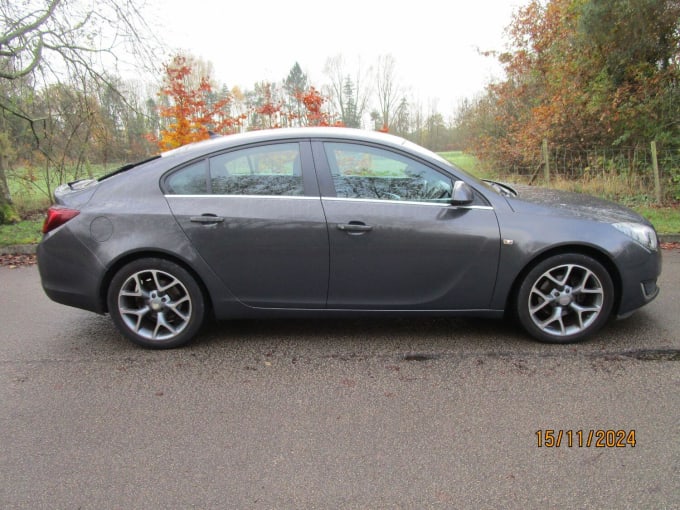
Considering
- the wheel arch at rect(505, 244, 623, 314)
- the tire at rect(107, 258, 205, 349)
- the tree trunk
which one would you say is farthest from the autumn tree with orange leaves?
the wheel arch at rect(505, 244, 623, 314)

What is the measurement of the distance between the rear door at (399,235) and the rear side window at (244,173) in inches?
A: 9.2

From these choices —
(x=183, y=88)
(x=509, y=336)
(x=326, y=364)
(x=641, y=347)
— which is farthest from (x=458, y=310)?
(x=183, y=88)

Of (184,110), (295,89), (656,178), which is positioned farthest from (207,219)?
(295,89)

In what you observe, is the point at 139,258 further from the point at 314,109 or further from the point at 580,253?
the point at 314,109

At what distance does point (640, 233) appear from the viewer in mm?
3564

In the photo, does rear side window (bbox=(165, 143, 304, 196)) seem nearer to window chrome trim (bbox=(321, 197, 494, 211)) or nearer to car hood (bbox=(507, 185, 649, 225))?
window chrome trim (bbox=(321, 197, 494, 211))

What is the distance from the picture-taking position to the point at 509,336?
3.79 metres

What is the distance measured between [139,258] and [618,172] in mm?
11614

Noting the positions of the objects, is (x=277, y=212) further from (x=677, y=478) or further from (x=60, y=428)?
(x=677, y=478)

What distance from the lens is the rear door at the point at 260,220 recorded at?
350cm

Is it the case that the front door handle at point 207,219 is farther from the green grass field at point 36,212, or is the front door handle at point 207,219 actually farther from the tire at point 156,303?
the green grass field at point 36,212

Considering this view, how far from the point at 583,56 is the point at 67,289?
1228 cm

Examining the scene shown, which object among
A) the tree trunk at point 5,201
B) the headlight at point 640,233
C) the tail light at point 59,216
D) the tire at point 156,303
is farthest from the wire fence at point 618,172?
the tree trunk at point 5,201

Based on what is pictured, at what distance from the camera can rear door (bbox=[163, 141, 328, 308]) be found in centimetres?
350
